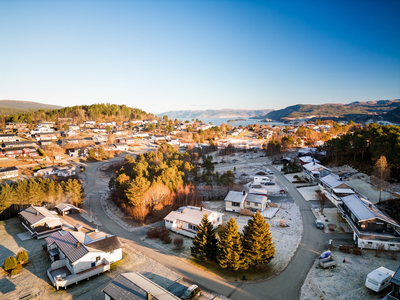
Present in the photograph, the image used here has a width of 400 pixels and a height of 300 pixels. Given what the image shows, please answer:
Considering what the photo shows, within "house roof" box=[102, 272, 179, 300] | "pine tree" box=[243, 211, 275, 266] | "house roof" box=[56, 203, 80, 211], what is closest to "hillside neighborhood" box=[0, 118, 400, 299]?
"house roof" box=[102, 272, 179, 300]

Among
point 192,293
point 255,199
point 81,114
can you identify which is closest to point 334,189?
point 255,199

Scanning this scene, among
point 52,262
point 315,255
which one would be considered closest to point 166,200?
point 52,262

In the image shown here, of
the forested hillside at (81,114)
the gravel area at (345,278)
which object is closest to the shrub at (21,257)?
the gravel area at (345,278)

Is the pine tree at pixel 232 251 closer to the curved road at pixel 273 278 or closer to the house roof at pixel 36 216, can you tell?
the curved road at pixel 273 278

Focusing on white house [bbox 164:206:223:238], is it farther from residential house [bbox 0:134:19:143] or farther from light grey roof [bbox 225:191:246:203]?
residential house [bbox 0:134:19:143]

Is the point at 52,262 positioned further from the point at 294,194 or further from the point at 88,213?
the point at 294,194

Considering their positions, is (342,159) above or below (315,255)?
above
